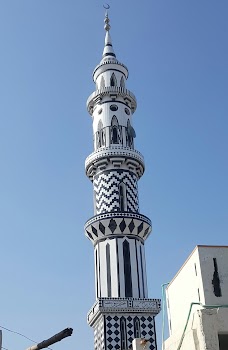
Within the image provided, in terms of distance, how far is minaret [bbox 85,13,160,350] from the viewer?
90.3 feet

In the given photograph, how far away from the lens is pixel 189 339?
10.1 meters

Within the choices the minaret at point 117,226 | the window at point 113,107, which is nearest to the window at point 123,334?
the minaret at point 117,226

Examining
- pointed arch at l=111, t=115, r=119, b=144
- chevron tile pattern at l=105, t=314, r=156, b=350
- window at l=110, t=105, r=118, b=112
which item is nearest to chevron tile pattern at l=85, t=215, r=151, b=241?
chevron tile pattern at l=105, t=314, r=156, b=350

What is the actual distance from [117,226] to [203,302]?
A: 1917 cm

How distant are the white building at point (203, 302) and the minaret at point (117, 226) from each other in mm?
15763

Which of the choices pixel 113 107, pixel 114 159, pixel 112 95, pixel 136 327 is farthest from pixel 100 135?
pixel 136 327

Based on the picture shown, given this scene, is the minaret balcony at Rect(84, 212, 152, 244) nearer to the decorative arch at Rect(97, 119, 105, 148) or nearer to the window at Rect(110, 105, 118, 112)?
the decorative arch at Rect(97, 119, 105, 148)

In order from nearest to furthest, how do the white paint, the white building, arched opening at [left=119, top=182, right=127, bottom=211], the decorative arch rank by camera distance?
the white building, the white paint, arched opening at [left=119, top=182, right=127, bottom=211], the decorative arch

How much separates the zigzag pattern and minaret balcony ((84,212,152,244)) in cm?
75

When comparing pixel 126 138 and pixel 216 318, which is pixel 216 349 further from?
pixel 126 138

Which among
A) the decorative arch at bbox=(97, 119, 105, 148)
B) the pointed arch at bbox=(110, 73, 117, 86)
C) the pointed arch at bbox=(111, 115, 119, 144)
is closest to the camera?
the pointed arch at bbox=(111, 115, 119, 144)

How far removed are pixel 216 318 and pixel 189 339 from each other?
0.61 m

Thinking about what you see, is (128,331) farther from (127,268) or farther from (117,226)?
(117,226)

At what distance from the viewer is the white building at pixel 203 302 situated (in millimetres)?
9750
